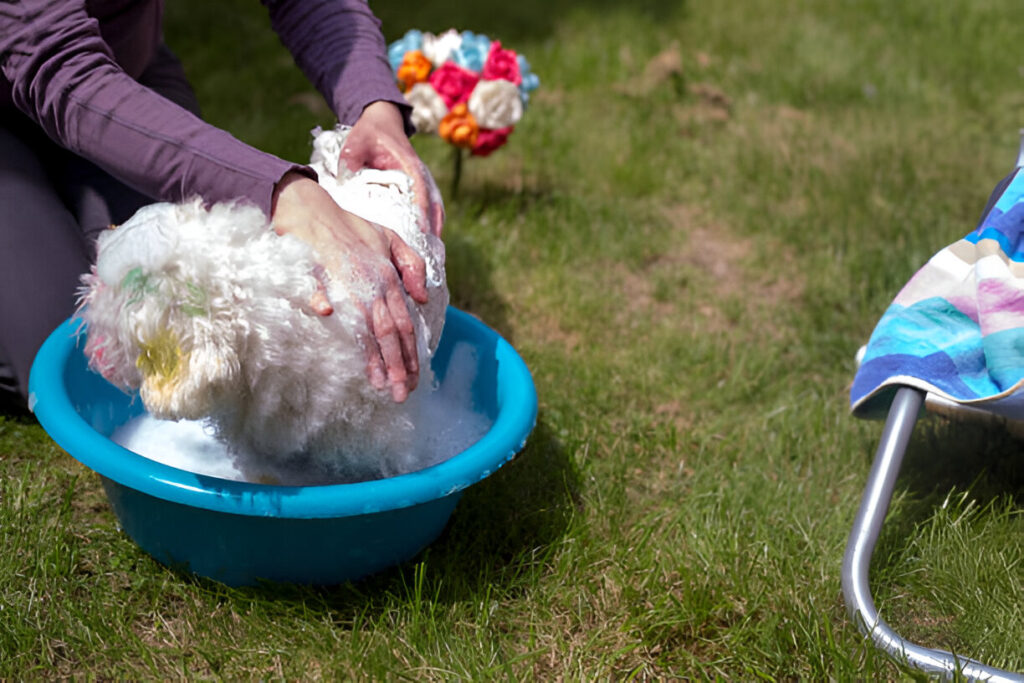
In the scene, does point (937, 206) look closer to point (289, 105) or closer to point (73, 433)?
point (289, 105)

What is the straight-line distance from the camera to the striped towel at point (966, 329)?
132cm

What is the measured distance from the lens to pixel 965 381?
1.36 m

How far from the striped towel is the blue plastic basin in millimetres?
555

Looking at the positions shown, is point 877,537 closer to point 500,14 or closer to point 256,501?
point 256,501

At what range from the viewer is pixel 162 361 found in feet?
3.31

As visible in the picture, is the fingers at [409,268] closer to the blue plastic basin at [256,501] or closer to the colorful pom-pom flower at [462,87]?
the blue plastic basin at [256,501]

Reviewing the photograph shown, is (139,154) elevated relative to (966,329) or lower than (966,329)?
elevated

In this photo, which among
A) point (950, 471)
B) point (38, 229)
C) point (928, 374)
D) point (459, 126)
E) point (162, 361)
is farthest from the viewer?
point (459, 126)

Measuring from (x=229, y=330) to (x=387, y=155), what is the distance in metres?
0.54

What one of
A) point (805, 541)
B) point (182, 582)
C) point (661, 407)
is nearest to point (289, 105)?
point (661, 407)

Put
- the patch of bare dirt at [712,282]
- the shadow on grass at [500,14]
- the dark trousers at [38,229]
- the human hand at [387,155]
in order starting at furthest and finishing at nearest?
the shadow on grass at [500,14]
the patch of bare dirt at [712,282]
the dark trousers at [38,229]
the human hand at [387,155]

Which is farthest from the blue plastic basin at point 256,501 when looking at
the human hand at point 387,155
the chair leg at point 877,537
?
the chair leg at point 877,537

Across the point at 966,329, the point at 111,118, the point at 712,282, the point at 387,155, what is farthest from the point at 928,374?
the point at 111,118

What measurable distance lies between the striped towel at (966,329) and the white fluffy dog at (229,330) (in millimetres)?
748
